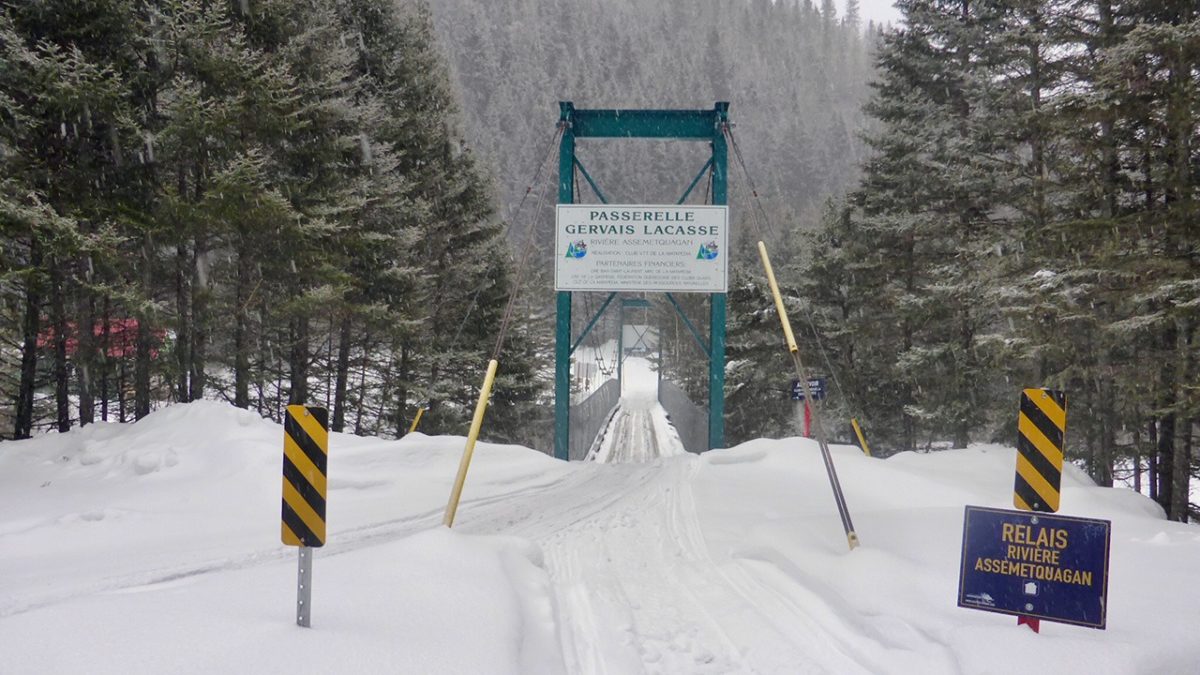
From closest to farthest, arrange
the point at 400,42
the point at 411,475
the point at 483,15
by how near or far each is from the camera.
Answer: the point at 411,475
the point at 400,42
the point at 483,15

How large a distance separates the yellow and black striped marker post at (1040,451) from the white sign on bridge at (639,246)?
31.6 ft

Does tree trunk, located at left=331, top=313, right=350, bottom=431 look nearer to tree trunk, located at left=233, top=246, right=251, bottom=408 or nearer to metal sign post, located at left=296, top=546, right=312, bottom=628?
tree trunk, located at left=233, top=246, right=251, bottom=408

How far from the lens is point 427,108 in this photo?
19344mm

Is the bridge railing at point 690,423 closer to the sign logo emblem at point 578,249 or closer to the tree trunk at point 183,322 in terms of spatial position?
the sign logo emblem at point 578,249

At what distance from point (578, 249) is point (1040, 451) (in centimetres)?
1033

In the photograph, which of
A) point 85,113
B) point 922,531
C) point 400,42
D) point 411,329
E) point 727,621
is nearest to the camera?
point 727,621

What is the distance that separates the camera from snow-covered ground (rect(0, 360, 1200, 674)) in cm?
328

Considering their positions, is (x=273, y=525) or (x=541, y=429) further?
(x=541, y=429)

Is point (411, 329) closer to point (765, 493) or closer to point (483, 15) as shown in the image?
point (765, 493)

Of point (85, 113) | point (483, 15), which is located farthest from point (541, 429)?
point (483, 15)

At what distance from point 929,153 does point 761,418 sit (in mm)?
14937

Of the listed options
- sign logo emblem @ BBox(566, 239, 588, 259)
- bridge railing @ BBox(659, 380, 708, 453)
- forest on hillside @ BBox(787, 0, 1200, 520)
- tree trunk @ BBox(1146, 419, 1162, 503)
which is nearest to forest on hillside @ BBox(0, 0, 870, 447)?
sign logo emblem @ BBox(566, 239, 588, 259)

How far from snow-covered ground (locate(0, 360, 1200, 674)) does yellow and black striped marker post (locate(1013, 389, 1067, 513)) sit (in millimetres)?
681

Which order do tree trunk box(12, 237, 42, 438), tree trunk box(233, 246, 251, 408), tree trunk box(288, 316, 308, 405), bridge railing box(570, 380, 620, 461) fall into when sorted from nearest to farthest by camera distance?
tree trunk box(12, 237, 42, 438) → tree trunk box(233, 246, 251, 408) → tree trunk box(288, 316, 308, 405) → bridge railing box(570, 380, 620, 461)
